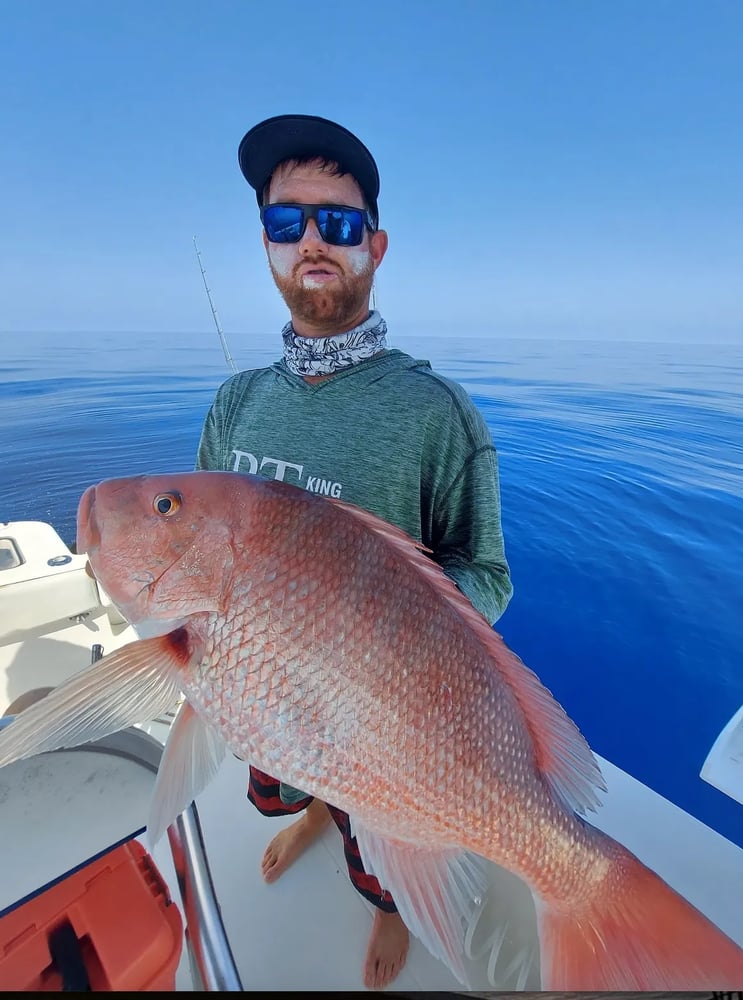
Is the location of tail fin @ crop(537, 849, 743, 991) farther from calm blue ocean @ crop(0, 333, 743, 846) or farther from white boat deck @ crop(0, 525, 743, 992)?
calm blue ocean @ crop(0, 333, 743, 846)

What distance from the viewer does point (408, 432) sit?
3.83 ft

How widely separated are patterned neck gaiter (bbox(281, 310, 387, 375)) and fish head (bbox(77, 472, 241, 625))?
0.57 m

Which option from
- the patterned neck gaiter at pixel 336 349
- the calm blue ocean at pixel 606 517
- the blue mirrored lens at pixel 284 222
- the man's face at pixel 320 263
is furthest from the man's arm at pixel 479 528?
the calm blue ocean at pixel 606 517

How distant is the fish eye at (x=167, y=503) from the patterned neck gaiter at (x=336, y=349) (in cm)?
60

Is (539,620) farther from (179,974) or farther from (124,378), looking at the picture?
(124,378)

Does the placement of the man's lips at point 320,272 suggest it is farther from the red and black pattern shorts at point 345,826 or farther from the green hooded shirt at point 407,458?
the red and black pattern shorts at point 345,826

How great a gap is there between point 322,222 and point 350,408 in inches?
20.8

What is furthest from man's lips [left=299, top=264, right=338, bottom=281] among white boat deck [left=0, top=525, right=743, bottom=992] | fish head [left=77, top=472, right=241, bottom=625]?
white boat deck [left=0, top=525, right=743, bottom=992]

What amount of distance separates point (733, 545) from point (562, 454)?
7.98 feet

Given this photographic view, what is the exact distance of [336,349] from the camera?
1.25 metres

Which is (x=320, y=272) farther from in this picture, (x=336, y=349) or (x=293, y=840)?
(x=293, y=840)

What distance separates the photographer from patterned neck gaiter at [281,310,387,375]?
1257 mm

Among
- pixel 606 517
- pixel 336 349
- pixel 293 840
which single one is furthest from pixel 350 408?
pixel 606 517

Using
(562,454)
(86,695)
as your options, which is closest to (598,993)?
(86,695)
